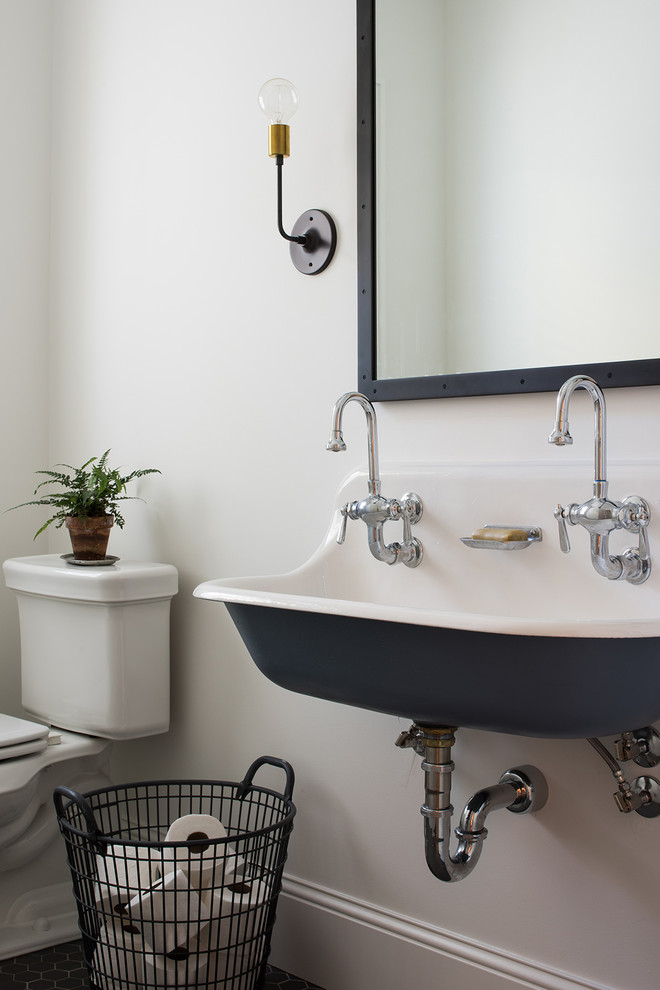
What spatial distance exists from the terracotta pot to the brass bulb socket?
0.80 meters

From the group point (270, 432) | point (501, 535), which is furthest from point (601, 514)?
point (270, 432)

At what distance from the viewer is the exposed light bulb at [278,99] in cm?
153

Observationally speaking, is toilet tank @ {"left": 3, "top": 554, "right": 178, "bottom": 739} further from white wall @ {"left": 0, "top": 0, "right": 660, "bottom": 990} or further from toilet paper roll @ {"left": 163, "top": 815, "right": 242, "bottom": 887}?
toilet paper roll @ {"left": 163, "top": 815, "right": 242, "bottom": 887}

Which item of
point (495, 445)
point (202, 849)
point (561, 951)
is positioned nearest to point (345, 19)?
point (495, 445)

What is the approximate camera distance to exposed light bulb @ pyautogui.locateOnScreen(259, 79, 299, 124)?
5.01 ft

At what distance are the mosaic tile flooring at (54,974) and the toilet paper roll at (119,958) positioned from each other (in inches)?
7.3

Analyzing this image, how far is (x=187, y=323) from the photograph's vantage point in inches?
75.4

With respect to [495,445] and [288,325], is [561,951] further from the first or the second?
[288,325]

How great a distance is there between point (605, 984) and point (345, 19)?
1629 mm

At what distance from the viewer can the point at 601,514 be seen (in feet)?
3.62

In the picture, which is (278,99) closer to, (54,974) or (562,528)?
(562,528)

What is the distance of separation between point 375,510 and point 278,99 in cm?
74

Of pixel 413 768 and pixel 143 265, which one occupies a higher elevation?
pixel 143 265

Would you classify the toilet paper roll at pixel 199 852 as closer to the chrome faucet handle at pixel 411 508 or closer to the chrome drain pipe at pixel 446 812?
the chrome drain pipe at pixel 446 812
